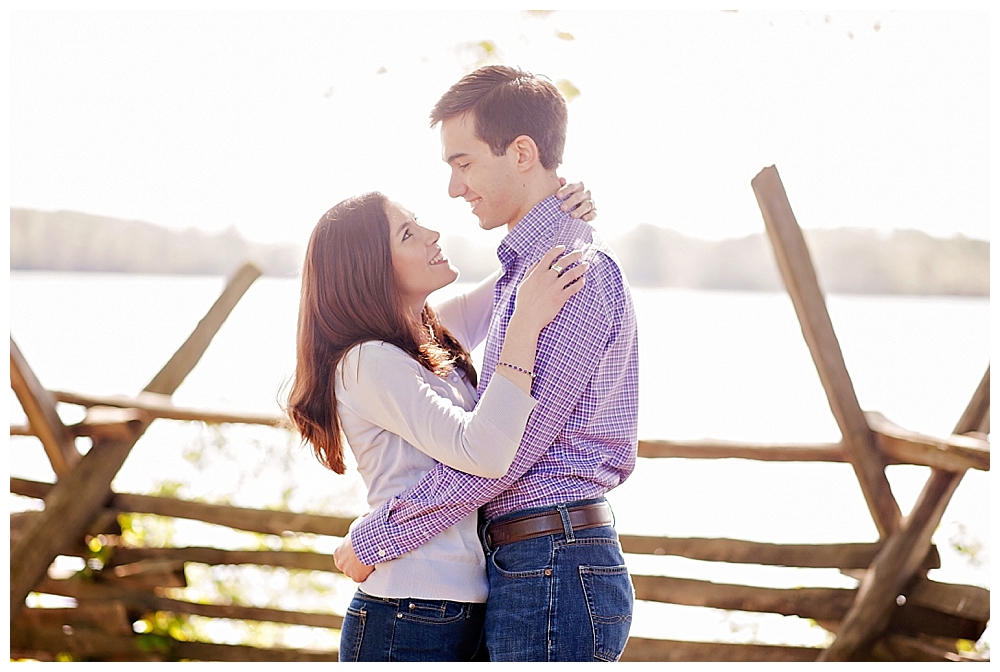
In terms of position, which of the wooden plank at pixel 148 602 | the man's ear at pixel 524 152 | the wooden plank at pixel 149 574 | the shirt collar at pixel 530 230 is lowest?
the wooden plank at pixel 148 602

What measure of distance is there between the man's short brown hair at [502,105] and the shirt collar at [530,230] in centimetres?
13

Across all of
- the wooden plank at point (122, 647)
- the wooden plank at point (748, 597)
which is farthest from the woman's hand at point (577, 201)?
the wooden plank at point (122, 647)

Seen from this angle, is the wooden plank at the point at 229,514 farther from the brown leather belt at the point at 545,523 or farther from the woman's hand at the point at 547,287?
the woman's hand at the point at 547,287

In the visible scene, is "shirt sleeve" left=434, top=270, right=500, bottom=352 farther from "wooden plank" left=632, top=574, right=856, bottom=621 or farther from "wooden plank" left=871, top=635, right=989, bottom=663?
"wooden plank" left=871, top=635, right=989, bottom=663

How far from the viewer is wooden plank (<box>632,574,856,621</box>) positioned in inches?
→ 149

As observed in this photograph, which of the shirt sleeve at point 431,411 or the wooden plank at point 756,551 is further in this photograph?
the wooden plank at point 756,551

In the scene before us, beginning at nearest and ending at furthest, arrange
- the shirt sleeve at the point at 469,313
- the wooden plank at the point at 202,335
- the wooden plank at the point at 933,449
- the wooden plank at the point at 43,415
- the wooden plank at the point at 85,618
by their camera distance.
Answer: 1. the shirt sleeve at the point at 469,313
2. the wooden plank at the point at 933,449
3. the wooden plank at the point at 43,415
4. the wooden plank at the point at 202,335
5. the wooden plank at the point at 85,618

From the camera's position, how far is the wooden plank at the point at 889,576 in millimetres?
3471

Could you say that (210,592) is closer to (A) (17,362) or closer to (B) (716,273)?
(A) (17,362)

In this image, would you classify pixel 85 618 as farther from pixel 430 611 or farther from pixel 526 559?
pixel 526 559

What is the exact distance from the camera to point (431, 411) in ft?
5.79

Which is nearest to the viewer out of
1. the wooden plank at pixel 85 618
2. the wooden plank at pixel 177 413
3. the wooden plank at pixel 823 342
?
the wooden plank at pixel 823 342

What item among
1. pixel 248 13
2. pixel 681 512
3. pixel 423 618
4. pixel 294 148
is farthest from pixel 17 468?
pixel 423 618

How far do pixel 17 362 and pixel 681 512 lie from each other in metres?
3.34
